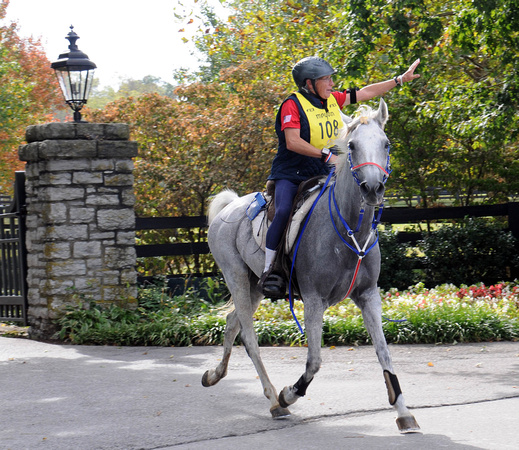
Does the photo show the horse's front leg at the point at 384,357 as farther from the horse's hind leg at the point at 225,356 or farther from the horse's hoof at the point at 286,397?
the horse's hind leg at the point at 225,356

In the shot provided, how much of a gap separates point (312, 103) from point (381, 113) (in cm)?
92

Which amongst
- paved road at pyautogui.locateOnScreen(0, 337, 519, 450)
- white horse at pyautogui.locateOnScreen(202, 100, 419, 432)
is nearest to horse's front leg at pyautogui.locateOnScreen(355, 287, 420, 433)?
white horse at pyautogui.locateOnScreen(202, 100, 419, 432)

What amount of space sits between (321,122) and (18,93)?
2018 cm

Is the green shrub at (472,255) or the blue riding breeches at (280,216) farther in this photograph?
the green shrub at (472,255)

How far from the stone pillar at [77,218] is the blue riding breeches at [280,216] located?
17.0 feet

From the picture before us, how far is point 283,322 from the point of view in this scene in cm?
1010

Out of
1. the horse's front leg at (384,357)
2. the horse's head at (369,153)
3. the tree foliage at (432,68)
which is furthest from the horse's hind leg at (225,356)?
the tree foliage at (432,68)

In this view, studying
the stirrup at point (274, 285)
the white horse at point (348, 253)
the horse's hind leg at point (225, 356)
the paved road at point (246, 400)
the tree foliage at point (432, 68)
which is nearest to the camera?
the white horse at point (348, 253)

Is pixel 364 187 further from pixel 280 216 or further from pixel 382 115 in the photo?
pixel 280 216

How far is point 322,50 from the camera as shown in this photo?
1329 cm

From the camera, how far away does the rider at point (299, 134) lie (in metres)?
6.12

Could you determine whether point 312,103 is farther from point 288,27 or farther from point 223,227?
point 288,27

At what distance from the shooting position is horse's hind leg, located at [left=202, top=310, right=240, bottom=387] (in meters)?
6.86

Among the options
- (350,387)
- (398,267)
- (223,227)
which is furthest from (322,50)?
(350,387)
